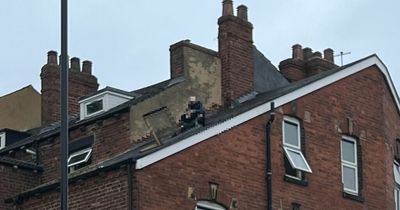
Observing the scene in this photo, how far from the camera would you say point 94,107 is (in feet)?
111

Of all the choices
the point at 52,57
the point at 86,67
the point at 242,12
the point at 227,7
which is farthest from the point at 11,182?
the point at 52,57

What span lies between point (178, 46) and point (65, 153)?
44.9 ft

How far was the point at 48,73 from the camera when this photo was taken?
39625mm

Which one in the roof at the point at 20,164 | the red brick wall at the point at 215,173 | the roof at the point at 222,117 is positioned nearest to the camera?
the red brick wall at the point at 215,173

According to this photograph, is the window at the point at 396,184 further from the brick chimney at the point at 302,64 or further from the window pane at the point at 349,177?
the brick chimney at the point at 302,64

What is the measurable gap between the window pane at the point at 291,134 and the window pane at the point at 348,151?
185 centimetres

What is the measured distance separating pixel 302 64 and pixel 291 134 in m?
7.85

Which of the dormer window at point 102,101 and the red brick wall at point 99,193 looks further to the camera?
the dormer window at point 102,101

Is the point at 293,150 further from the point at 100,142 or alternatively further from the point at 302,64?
the point at 302,64

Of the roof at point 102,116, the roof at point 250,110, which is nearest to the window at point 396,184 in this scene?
the roof at point 250,110

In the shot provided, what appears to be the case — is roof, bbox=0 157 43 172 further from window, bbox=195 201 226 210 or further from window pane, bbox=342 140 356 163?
window pane, bbox=342 140 356 163

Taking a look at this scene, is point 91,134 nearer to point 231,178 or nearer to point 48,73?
point 231,178

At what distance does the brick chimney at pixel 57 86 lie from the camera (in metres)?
38.8

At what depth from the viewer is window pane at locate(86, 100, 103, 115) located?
33656 mm
